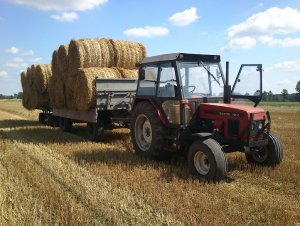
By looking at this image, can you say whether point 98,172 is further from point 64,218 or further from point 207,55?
point 207,55

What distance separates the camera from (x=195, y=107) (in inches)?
295

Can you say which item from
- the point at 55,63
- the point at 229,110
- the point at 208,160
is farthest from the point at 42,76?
the point at 208,160

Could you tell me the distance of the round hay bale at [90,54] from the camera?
456 inches

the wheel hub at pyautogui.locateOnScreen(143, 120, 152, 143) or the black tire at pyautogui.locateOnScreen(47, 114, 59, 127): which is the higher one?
the wheel hub at pyautogui.locateOnScreen(143, 120, 152, 143)

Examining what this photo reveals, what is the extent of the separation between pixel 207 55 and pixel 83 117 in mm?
5093

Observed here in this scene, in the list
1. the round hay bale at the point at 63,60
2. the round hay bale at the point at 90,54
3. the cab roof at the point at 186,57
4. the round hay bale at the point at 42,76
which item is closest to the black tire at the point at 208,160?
the cab roof at the point at 186,57

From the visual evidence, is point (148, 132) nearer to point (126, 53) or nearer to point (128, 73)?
point (128, 73)

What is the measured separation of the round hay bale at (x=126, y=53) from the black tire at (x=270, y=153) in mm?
5516

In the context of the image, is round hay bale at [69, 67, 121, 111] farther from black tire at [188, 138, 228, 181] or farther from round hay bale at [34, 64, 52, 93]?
round hay bale at [34, 64, 52, 93]

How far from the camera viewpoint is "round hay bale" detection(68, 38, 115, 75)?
11578 millimetres

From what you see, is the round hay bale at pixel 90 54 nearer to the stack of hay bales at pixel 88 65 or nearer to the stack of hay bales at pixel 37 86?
the stack of hay bales at pixel 88 65

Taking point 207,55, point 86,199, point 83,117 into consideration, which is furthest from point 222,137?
point 83,117

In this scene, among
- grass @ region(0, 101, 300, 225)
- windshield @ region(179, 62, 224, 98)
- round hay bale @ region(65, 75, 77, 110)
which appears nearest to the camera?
grass @ region(0, 101, 300, 225)

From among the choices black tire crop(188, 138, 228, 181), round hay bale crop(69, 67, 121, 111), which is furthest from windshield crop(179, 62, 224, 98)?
round hay bale crop(69, 67, 121, 111)
